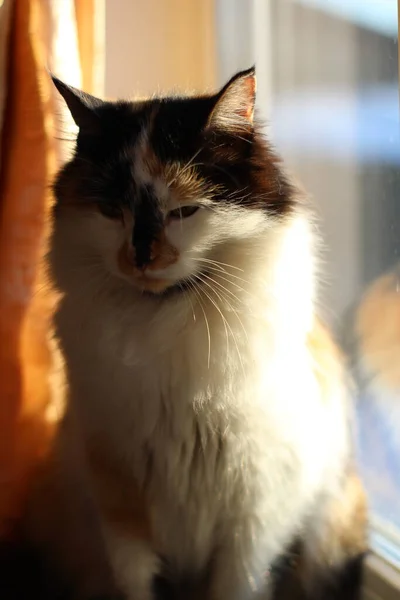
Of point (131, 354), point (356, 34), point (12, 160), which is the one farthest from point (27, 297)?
point (356, 34)

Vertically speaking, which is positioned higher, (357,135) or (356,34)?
(356,34)

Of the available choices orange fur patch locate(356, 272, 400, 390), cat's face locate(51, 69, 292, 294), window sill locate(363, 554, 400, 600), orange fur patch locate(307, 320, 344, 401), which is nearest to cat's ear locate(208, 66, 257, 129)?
cat's face locate(51, 69, 292, 294)

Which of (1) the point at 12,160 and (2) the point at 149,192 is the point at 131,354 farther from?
(1) the point at 12,160

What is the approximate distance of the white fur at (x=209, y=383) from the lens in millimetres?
896

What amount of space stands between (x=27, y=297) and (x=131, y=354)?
412 millimetres

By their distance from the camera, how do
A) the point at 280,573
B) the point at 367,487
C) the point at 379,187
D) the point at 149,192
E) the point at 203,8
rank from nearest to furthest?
the point at 149,192 → the point at 280,573 → the point at 367,487 → the point at 379,187 → the point at 203,8

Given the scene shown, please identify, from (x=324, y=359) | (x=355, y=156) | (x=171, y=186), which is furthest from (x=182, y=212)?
(x=355, y=156)

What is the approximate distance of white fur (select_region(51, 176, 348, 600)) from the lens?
896 mm

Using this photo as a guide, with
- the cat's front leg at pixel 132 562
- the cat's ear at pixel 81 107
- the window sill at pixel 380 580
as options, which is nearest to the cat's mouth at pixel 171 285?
the cat's ear at pixel 81 107

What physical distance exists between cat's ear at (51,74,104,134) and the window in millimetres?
486

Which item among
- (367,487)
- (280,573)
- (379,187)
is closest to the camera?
(280,573)

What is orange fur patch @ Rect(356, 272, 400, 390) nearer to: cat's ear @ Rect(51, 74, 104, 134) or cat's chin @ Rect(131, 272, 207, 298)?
cat's chin @ Rect(131, 272, 207, 298)

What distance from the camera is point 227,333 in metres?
0.90

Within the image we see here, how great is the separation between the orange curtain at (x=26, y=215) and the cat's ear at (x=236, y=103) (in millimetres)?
466
